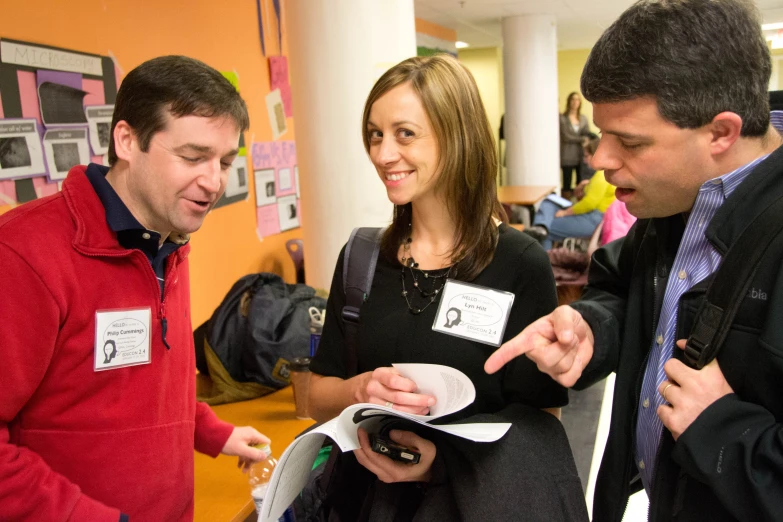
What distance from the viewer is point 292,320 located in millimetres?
2672

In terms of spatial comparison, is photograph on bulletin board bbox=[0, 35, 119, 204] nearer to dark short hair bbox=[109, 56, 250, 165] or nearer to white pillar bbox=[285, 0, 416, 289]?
white pillar bbox=[285, 0, 416, 289]

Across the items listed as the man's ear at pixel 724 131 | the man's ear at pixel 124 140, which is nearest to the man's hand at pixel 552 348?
the man's ear at pixel 724 131

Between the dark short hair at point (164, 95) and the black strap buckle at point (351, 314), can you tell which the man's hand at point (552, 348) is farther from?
the dark short hair at point (164, 95)

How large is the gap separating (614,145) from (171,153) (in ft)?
2.77

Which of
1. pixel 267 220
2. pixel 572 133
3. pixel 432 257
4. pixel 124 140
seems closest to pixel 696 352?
pixel 432 257

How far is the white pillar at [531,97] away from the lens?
385 inches

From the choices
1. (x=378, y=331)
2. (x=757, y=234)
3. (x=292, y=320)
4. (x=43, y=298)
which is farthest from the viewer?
(x=292, y=320)

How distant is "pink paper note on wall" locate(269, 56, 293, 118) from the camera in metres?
4.90

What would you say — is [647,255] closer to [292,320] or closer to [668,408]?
[668,408]

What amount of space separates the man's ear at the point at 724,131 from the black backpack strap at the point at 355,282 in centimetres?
72

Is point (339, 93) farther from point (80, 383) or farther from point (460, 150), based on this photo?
point (80, 383)

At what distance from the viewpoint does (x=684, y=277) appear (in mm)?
1195

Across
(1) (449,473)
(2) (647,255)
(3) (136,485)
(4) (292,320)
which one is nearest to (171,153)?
(3) (136,485)

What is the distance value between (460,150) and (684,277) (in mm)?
543
